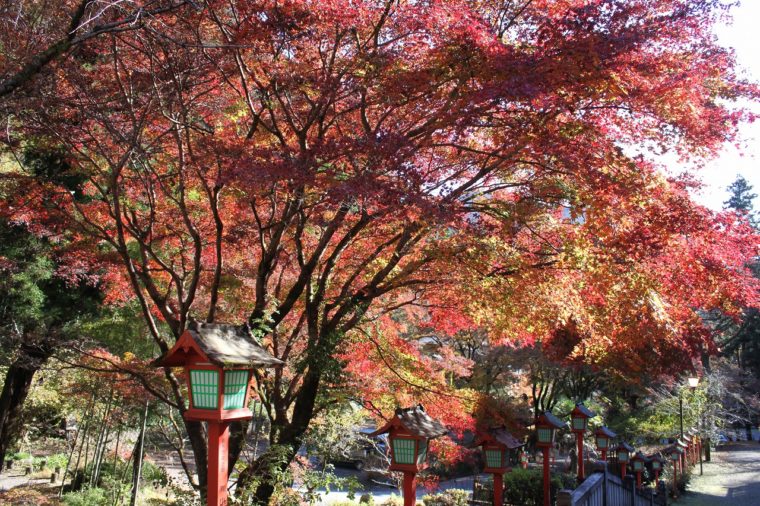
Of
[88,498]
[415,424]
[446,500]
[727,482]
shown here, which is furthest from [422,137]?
[727,482]

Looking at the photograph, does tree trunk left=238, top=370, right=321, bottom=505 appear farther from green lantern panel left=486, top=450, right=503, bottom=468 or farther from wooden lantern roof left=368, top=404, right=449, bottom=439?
green lantern panel left=486, top=450, right=503, bottom=468

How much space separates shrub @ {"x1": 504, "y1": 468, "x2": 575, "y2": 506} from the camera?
45.1ft

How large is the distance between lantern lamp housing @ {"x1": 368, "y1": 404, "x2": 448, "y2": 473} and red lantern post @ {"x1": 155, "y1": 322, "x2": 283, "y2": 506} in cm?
203

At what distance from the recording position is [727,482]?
18.2 metres

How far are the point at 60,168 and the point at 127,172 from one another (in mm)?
3075

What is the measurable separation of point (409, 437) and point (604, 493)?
3067 millimetres

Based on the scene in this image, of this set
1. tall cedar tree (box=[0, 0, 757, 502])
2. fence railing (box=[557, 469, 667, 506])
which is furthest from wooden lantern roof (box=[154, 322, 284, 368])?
fence railing (box=[557, 469, 667, 506])

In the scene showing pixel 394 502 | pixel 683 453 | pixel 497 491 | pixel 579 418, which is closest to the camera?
pixel 497 491

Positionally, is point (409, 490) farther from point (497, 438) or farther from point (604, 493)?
point (604, 493)

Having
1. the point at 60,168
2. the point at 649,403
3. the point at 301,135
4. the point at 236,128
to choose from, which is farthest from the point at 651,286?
the point at 649,403

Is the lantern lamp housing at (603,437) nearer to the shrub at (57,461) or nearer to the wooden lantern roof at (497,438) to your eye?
the wooden lantern roof at (497,438)

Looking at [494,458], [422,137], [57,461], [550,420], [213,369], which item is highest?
[422,137]

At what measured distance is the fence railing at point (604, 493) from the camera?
18.1 feet

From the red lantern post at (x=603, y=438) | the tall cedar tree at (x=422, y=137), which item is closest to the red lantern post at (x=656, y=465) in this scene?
the red lantern post at (x=603, y=438)
